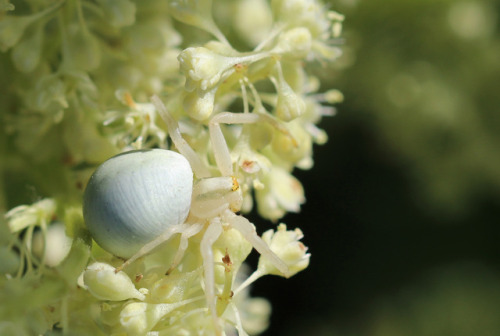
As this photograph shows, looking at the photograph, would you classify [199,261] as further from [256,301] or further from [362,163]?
[362,163]

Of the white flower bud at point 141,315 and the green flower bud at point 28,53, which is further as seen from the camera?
the green flower bud at point 28,53

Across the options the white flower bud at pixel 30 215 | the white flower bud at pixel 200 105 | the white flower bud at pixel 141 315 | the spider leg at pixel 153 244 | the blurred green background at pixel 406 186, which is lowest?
the blurred green background at pixel 406 186

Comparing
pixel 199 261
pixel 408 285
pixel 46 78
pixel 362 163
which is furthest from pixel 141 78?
pixel 408 285

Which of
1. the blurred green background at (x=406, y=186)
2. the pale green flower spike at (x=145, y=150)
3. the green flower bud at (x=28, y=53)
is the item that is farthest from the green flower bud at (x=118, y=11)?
the blurred green background at (x=406, y=186)

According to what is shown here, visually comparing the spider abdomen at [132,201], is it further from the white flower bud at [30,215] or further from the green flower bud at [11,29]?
the green flower bud at [11,29]

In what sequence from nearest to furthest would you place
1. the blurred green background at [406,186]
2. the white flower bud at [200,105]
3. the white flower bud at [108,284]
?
1. the white flower bud at [108,284]
2. the white flower bud at [200,105]
3. the blurred green background at [406,186]

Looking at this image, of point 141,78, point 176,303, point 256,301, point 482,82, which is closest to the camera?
point 176,303
